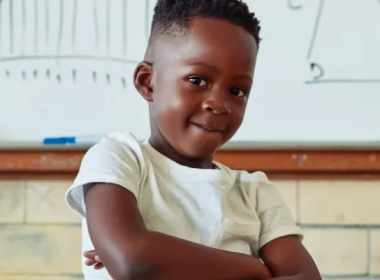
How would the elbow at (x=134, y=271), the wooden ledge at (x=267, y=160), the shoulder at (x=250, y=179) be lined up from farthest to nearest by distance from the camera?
the wooden ledge at (x=267, y=160)
the shoulder at (x=250, y=179)
the elbow at (x=134, y=271)

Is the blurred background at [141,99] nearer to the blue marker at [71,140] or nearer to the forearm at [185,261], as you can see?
the blue marker at [71,140]

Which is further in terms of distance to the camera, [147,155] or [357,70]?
[357,70]

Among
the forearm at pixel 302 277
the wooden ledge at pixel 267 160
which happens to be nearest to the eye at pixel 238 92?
the forearm at pixel 302 277

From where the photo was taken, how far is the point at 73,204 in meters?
0.71

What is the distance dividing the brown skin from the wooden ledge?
316 mm

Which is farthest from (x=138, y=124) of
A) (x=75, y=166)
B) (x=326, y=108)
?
(x=326, y=108)

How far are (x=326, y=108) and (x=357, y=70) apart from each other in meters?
0.10

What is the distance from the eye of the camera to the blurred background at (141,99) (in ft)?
3.62

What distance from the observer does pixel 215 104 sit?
670 mm

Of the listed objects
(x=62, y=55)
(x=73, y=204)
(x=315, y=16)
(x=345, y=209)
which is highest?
(x=315, y=16)

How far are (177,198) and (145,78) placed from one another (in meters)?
0.17

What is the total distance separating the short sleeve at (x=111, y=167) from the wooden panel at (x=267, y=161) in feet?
1.20

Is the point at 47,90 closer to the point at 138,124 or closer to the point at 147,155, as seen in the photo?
the point at 138,124

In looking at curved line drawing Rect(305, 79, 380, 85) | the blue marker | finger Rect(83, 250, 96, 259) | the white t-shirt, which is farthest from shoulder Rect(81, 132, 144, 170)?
curved line drawing Rect(305, 79, 380, 85)
